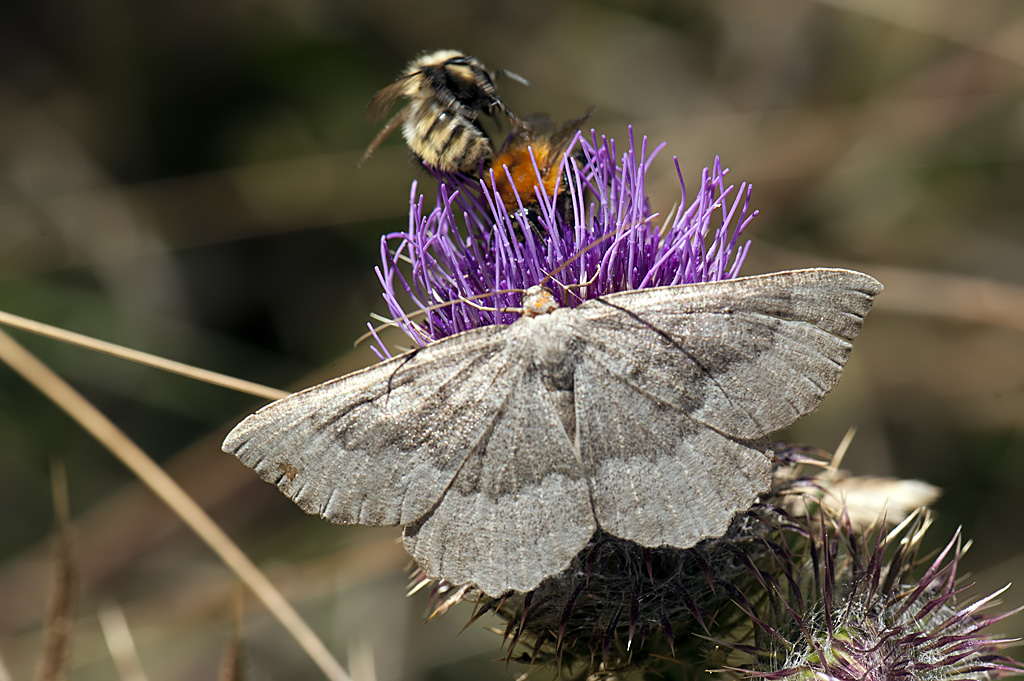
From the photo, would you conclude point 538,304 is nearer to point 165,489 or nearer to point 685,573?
point 685,573

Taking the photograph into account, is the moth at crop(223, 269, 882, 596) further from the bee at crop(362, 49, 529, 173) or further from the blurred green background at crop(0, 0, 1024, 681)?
the blurred green background at crop(0, 0, 1024, 681)

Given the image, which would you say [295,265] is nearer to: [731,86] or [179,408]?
[179,408]

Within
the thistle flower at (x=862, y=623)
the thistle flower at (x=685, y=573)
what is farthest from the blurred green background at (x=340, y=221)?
the thistle flower at (x=862, y=623)

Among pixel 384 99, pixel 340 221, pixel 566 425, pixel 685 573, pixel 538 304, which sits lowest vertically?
pixel 685 573

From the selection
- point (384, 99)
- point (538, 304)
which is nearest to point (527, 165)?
point (384, 99)

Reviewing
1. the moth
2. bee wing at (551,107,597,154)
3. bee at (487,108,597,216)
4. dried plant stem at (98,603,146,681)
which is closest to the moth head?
the moth

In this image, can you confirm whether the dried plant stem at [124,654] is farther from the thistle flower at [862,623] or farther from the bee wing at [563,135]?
the bee wing at [563,135]
